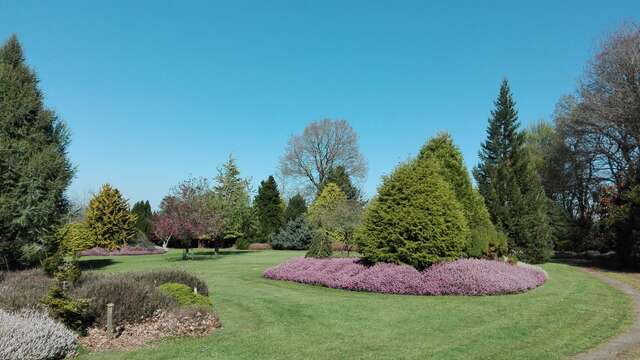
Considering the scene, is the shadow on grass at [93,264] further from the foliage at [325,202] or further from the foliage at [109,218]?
the foliage at [325,202]

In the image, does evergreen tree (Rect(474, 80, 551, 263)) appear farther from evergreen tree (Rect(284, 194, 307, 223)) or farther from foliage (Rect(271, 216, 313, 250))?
evergreen tree (Rect(284, 194, 307, 223))

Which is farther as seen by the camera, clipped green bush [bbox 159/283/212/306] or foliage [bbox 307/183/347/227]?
foliage [bbox 307/183/347/227]

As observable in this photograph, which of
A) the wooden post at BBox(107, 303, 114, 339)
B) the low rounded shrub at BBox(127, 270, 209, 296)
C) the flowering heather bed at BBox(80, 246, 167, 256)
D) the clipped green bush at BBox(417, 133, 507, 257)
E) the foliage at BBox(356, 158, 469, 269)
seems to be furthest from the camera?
the flowering heather bed at BBox(80, 246, 167, 256)

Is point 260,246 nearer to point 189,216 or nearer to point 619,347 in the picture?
point 189,216

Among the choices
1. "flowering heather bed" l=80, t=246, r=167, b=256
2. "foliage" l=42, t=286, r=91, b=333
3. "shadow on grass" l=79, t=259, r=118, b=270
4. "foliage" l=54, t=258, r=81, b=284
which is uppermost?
"flowering heather bed" l=80, t=246, r=167, b=256

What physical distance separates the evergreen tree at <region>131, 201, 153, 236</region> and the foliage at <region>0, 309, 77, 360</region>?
49950mm

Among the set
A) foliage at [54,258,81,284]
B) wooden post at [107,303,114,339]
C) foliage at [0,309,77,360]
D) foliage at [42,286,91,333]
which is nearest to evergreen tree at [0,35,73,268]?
foliage at [54,258,81,284]

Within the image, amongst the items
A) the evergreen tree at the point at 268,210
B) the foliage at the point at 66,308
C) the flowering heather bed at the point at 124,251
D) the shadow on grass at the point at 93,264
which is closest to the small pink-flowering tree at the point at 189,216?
the shadow on grass at the point at 93,264

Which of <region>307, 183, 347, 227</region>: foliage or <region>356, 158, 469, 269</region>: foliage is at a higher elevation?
<region>307, 183, 347, 227</region>: foliage

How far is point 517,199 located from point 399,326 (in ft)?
77.7

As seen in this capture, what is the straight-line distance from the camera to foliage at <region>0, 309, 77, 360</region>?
607cm

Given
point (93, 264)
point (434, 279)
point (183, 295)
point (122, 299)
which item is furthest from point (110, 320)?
point (93, 264)

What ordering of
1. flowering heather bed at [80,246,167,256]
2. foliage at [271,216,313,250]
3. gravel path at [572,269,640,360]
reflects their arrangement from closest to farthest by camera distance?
gravel path at [572,269,640,360] → flowering heather bed at [80,246,167,256] → foliage at [271,216,313,250]

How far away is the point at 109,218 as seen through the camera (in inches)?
1507
